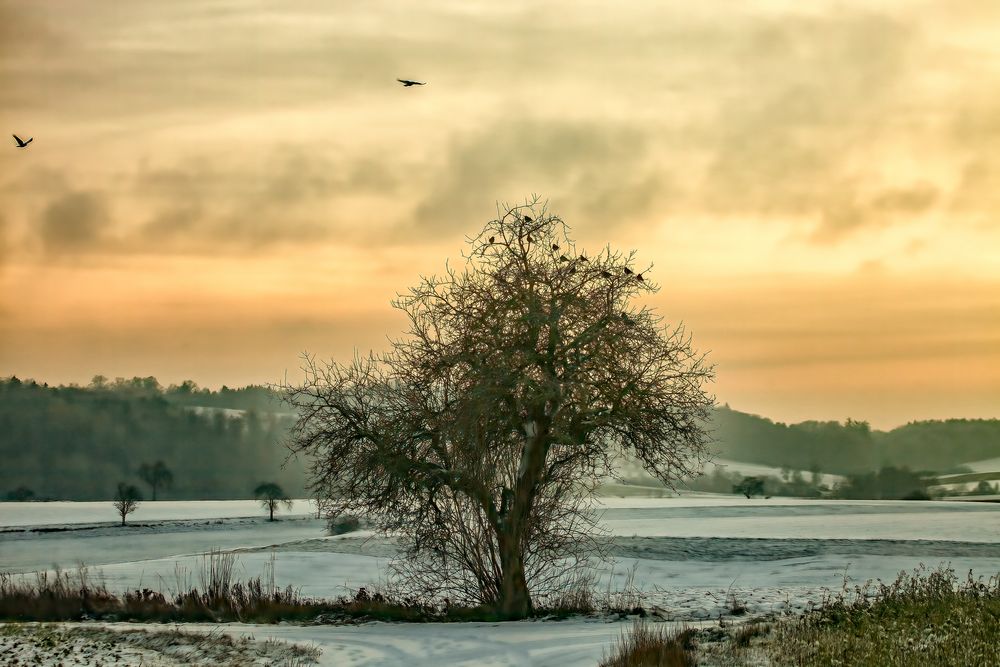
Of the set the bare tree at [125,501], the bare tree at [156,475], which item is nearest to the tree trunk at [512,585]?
the bare tree at [125,501]

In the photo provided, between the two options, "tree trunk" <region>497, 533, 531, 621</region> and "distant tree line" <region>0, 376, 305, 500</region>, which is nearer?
"tree trunk" <region>497, 533, 531, 621</region>

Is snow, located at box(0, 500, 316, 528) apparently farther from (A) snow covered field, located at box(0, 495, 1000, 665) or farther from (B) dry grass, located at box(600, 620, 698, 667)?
(B) dry grass, located at box(600, 620, 698, 667)

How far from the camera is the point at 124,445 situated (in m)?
160

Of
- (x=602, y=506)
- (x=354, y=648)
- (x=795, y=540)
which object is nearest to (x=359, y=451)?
(x=354, y=648)

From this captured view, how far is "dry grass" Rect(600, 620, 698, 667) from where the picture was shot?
52.6 feet

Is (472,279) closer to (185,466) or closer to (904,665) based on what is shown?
(904,665)

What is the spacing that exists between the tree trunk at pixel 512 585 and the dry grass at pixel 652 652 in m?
5.74

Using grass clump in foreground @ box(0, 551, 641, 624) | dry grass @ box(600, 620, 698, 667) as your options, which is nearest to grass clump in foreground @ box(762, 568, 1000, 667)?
dry grass @ box(600, 620, 698, 667)

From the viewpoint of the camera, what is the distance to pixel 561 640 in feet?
63.6

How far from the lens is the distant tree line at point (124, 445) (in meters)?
149

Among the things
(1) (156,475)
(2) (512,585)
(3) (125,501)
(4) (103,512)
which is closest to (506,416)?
(2) (512,585)

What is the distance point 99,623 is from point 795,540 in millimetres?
27705

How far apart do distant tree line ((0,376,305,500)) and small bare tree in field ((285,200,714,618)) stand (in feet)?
388

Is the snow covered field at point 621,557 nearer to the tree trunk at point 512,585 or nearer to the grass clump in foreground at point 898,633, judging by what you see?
the tree trunk at point 512,585
